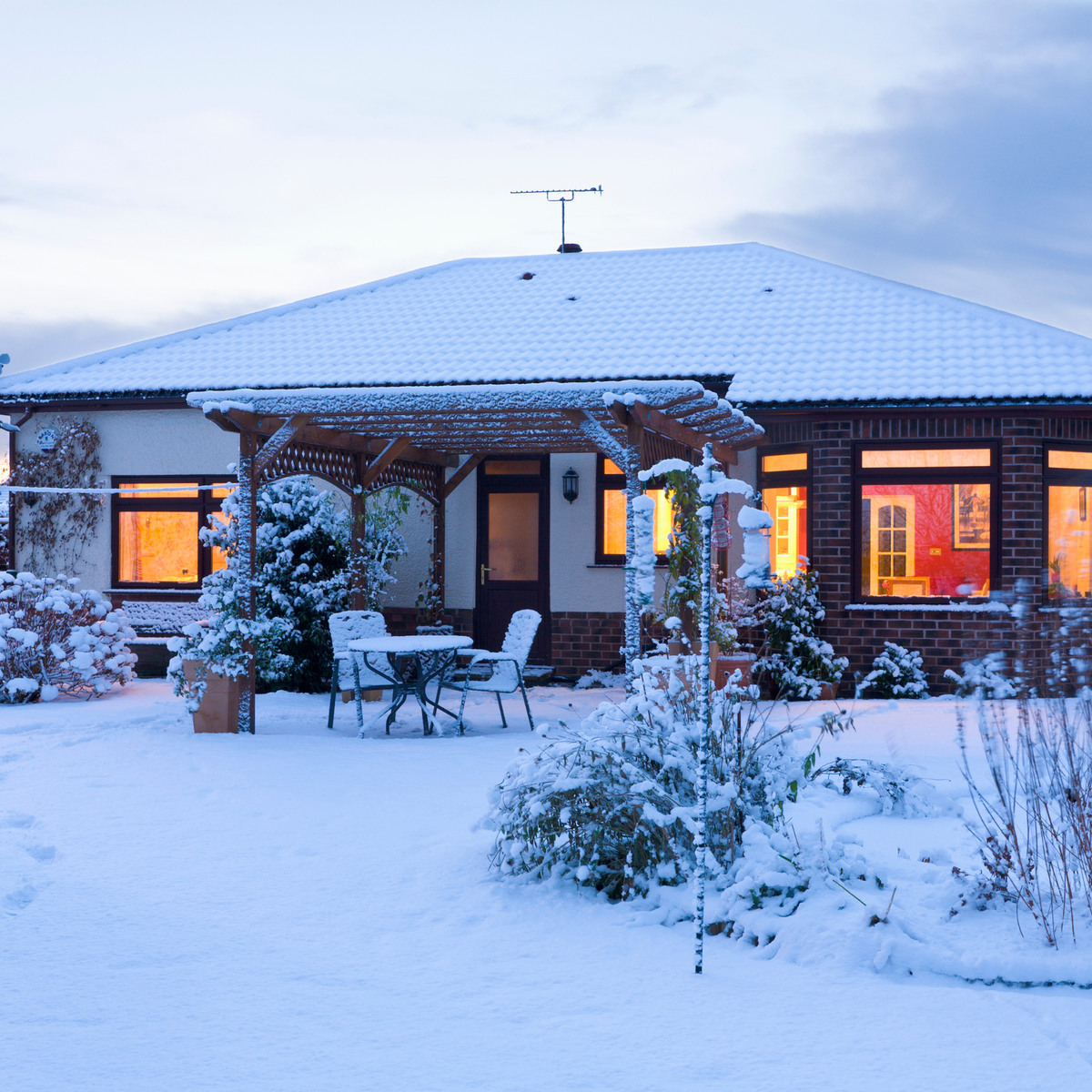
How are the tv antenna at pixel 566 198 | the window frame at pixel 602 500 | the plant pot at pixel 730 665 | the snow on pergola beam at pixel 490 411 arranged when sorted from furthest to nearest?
the tv antenna at pixel 566 198 < the window frame at pixel 602 500 < the plant pot at pixel 730 665 < the snow on pergola beam at pixel 490 411

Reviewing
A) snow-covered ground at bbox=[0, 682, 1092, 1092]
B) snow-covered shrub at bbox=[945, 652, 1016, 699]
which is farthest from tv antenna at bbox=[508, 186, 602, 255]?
snow-covered shrub at bbox=[945, 652, 1016, 699]

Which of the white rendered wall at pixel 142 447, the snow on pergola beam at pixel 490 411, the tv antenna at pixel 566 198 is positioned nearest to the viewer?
the snow on pergola beam at pixel 490 411

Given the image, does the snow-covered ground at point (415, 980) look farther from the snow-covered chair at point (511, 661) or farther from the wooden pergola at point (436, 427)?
the wooden pergola at point (436, 427)

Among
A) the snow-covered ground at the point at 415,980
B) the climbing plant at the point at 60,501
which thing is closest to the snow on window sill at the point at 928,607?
the snow-covered ground at the point at 415,980

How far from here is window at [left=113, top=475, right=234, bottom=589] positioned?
12.0 m

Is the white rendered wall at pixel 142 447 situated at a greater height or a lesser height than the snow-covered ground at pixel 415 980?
greater

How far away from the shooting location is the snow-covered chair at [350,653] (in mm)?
8227

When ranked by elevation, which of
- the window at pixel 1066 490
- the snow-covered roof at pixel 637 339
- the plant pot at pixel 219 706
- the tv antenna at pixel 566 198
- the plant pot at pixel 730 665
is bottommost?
the plant pot at pixel 219 706

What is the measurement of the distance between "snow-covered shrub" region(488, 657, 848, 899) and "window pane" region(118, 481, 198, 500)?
27.5ft

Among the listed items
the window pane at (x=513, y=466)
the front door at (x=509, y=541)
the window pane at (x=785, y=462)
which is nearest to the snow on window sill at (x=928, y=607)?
the window pane at (x=785, y=462)

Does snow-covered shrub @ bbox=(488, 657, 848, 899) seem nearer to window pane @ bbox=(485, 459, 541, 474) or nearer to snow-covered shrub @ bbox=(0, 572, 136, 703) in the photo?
snow-covered shrub @ bbox=(0, 572, 136, 703)

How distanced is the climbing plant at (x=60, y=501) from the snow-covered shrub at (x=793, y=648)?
721cm

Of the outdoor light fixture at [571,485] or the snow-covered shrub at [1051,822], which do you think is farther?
the outdoor light fixture at [571,485]

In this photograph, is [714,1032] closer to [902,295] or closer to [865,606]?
[865,606]
